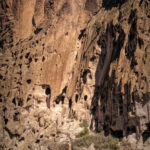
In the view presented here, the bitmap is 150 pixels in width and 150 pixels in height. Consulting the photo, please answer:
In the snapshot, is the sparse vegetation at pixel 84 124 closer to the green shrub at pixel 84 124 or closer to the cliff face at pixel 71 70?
the green shrub at pixel 84 124

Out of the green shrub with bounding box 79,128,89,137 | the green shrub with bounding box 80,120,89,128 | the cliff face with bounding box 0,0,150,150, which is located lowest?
the green shrub with bounding box 79,128,89,137

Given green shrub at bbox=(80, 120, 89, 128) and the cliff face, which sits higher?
the cliff face

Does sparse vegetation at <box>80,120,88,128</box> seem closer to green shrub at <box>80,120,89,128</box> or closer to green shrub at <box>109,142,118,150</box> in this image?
green shrub at <box>80,120,89,128</box>

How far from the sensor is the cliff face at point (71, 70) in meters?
16.7

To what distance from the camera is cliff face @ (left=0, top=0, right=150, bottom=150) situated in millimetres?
16734

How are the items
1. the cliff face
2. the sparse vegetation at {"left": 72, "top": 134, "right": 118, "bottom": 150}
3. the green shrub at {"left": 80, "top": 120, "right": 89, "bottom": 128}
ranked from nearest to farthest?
the sparse vegetation at {"left": 72, "top": 134, "right": 118, "bottom": 150} < the cliff face < the green shrub at {"left": 80, "top": 120, "right": 89, "bottom": 128}

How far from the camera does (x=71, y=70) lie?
69.5ft

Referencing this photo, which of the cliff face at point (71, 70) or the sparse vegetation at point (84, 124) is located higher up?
the cliff face at point (71, 70)

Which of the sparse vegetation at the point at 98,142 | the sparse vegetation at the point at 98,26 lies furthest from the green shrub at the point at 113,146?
the sparse vegetation at the point at 98,26

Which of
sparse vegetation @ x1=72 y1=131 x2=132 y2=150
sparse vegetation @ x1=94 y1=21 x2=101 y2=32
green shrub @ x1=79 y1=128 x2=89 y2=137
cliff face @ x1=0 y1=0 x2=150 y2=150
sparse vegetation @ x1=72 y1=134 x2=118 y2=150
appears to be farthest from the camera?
sparse vegetation @ x1=94 y1=21 x2=101 y2=32

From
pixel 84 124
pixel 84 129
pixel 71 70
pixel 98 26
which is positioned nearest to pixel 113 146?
pixel 84 129

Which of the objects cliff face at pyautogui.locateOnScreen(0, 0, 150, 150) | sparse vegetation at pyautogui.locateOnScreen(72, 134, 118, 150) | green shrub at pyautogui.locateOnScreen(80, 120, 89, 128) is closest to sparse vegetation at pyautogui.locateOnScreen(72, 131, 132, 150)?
sparse vegetation at pyautogui.locateOnScreen(72, 134, 118, 150)

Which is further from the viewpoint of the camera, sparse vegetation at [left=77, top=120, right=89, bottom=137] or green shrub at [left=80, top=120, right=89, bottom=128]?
green shrub at [left=80, top=120, right=89, bottom=128]

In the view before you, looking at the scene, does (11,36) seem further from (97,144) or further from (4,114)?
(97,144)
